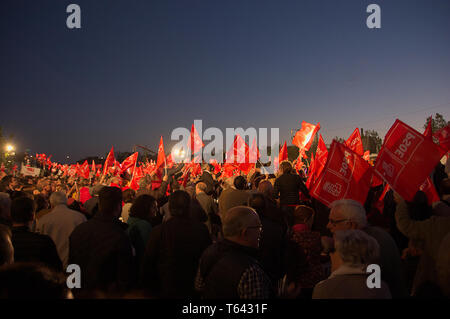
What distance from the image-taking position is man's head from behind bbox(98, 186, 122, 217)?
3.73 m

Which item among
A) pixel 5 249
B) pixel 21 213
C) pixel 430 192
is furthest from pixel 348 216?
pixel 21 213

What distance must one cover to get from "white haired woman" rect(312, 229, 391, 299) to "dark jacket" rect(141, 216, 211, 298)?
1.58m

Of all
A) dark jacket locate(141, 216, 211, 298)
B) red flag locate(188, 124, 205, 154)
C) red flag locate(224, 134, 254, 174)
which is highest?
red flag locate(188, 124, 205, 154)

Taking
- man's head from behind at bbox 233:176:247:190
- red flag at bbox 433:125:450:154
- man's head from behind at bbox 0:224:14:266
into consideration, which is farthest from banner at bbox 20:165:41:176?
red flag at bbox 433:125:450:154

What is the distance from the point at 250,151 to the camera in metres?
15.8

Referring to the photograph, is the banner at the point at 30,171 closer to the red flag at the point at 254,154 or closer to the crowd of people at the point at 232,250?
the red flag at the point at 254,154

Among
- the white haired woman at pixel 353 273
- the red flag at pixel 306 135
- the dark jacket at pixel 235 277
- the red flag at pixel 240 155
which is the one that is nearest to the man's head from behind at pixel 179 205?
the dark jacket at pixel 235 277

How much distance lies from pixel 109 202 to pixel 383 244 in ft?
9.72

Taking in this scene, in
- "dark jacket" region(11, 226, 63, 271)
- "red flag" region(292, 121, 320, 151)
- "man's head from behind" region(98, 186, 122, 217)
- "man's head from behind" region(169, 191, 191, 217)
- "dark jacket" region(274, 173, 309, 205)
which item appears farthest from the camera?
"red flag" region(292, 121, 320, 151)

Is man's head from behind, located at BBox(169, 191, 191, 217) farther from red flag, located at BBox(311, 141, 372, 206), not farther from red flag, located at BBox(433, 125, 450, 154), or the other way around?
red flag, located at BBox(433, 125, 450, 154)

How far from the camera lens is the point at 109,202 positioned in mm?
3742

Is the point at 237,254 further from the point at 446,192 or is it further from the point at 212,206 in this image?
the point at 212,206
